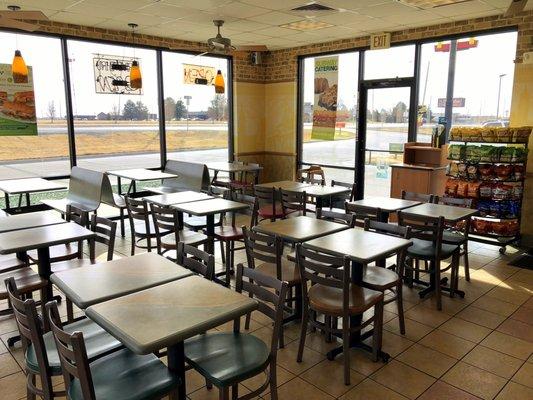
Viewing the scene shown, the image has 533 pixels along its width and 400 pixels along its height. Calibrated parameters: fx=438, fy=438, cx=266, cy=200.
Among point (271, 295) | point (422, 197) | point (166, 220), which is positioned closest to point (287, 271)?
point (271, 295)

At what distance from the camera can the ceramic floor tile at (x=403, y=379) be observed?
2801 millimetres

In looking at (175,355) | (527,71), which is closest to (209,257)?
(175,355)

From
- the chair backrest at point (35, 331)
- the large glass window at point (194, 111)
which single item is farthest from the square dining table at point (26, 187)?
the chair backrest at point (35, 331)

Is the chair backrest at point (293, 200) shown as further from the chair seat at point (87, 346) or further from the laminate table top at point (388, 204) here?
the chair seat at point (87, 346)

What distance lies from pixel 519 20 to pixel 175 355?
20.1 ft

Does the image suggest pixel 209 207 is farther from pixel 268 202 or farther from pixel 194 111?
pixel 194 111

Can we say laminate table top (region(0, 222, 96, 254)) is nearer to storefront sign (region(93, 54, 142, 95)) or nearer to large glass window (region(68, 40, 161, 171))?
large glass window (region(68, 40, 161, 171))

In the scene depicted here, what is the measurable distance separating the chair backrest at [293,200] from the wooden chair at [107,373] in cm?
358

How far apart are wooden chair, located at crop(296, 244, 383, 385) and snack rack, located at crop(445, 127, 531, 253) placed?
313cm

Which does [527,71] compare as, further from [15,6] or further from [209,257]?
[15,6]

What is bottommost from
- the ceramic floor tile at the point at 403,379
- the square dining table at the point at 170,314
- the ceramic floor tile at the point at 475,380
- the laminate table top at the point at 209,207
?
the ceramic floor tile at the point at 475,380

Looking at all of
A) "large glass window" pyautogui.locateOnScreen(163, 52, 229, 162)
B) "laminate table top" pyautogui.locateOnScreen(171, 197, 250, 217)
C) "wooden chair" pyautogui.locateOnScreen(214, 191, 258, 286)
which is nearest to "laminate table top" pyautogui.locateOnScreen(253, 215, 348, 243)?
"wooden chair" pyautogui.locateOnScreen(214, 191, 258, 286)

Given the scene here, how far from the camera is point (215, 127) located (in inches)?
354

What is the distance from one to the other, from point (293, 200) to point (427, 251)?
210cm
